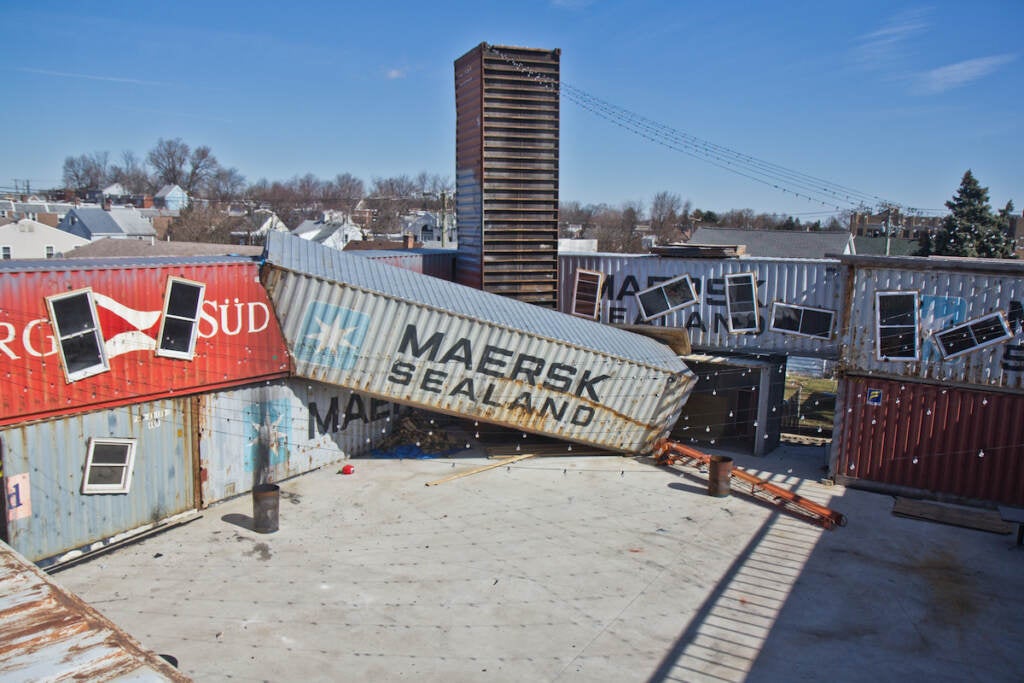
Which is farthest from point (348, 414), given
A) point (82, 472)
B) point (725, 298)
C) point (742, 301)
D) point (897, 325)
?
point (897, 325)

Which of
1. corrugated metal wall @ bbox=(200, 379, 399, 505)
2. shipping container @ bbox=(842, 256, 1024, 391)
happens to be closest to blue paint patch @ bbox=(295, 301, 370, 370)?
corrugated metal wall @ bbox=(200, 379, 399, 505)

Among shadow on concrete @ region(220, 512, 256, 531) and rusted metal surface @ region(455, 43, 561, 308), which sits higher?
rusted metal surface @ region(455, 43, 561, 308)

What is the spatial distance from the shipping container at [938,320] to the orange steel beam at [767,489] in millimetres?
3839

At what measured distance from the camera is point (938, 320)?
1730 centimetres

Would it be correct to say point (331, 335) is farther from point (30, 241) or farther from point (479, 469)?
point (30, 241)

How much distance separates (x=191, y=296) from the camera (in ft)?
49.6

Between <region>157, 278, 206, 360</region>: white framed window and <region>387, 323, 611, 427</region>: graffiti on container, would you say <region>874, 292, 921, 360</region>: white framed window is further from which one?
<region>157, 278, 206, 360</region>: white framed window

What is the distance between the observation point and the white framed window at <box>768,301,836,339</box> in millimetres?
20234

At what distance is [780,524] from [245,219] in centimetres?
7780

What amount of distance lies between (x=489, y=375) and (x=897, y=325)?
1025 cm

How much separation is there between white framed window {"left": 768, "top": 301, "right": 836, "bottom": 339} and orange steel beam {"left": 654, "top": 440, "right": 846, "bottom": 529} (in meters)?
4.42

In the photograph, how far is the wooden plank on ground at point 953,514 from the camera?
15.9m

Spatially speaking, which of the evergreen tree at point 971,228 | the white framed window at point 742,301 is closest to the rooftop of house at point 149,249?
the white framed window at point 742,301

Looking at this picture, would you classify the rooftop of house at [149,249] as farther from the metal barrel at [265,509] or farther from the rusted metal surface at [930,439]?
the rusted metal surface at [930,439]
